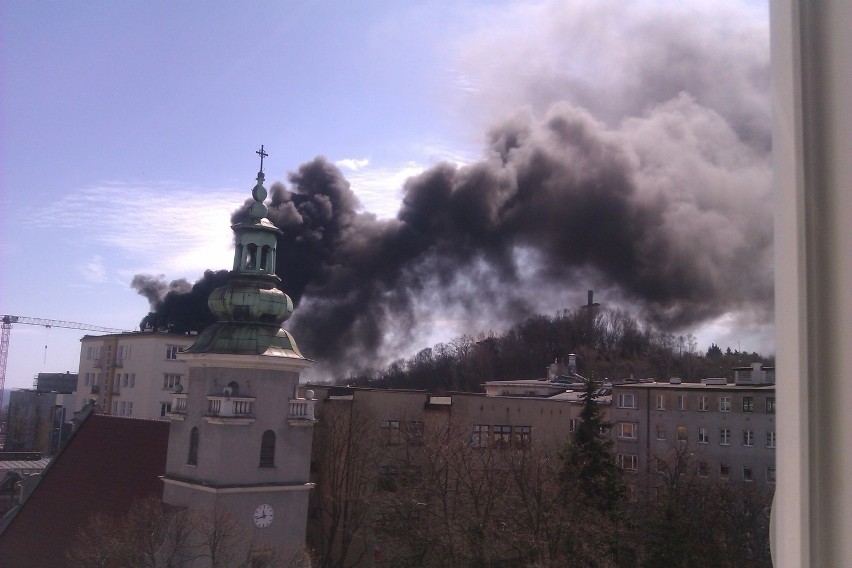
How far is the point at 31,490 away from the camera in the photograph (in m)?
21.0

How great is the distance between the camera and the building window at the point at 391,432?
25.3 metres

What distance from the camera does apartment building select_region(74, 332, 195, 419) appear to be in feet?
132

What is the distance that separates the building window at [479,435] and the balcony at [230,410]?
31.8ft

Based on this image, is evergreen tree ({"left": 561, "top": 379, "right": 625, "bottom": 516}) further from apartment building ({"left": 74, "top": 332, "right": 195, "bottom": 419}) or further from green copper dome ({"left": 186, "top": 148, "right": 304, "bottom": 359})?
apartment building ({"left": 74, "top": 332, "right": 195, "bottom": 419})

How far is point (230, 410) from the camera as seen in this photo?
16.2 meters

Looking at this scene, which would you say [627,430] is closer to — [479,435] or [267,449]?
[479,435]

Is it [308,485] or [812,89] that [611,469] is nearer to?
[308,485]

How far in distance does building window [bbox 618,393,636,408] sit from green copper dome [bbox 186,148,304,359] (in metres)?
17.6

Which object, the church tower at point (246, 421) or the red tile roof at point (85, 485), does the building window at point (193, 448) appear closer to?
the church tower at point (246, 421)

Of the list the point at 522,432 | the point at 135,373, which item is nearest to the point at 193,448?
the point at 522,432

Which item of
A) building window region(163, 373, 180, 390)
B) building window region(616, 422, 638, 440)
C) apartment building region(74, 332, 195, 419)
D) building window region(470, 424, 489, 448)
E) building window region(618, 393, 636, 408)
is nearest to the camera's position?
building window region(470, 424, 489, 448)

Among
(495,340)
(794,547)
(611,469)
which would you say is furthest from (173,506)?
(495,340)

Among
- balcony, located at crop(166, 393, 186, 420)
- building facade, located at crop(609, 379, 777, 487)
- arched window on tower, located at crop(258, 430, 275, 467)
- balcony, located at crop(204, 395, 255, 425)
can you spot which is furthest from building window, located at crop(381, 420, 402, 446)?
balcony, located at crop(204, 395, 255, 425)

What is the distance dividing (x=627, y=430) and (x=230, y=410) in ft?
64.1
